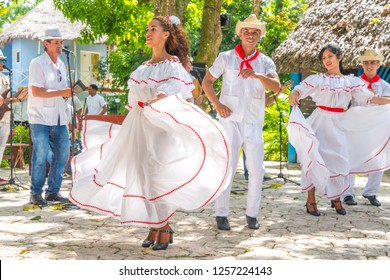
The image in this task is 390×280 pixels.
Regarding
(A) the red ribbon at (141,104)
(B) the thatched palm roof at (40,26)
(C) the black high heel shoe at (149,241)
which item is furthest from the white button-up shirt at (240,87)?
(B) the thatched palm roof at (40,26)

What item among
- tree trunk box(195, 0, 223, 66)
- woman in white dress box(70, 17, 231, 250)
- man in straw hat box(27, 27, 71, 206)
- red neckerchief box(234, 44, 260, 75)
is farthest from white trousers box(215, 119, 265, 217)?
tree trunk box(195, 0, 223, 66)

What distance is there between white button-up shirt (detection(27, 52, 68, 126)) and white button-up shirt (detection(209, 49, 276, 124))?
2.12 metres

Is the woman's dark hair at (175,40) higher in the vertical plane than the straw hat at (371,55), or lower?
higher

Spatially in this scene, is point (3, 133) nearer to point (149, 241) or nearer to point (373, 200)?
point (373, 200)

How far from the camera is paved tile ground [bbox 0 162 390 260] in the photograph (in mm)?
6406

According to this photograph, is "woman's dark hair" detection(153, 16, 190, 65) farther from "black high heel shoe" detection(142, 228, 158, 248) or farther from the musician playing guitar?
the musician playing guitar

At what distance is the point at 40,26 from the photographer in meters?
32.9

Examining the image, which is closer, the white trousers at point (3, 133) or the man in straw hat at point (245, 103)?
the man in straw hat at point (245, 103)

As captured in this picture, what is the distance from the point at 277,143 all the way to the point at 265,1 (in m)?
11.7

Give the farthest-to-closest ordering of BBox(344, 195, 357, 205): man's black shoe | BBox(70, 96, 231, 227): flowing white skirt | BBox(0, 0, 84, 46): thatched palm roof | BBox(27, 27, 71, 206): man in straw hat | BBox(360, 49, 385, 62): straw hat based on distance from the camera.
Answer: BBox(0, 0, 84, 46): thatched palm roof, BBox(360, 49, 385, 62): straw hat, BBox(344, 195, 357, 205): man's black shoe, BBox(27, 27, 71, 206): man in straw hat, BBox(70, 96, 231, 227): flowing white skirt

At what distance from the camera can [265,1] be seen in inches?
1196

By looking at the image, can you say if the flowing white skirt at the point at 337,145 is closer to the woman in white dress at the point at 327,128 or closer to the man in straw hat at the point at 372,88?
the woman in white dress at the point at 327,128

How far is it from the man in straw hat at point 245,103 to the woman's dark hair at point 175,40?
982 millimetres

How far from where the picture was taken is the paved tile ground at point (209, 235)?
6.41 meters
